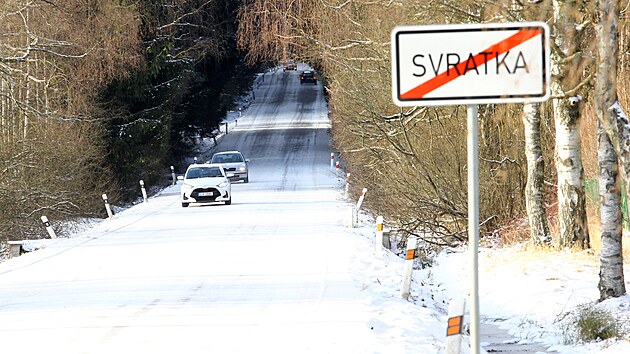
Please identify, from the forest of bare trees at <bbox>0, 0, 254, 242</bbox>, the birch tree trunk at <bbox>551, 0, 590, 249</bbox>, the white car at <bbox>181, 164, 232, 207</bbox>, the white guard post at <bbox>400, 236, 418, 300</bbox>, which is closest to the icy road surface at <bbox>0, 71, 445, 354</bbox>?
the white guard post at <bbox>400, 236, 418, 300</bbox>

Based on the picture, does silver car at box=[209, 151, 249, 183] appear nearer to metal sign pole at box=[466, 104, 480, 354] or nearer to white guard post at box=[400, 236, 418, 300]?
white guard post at box=[400, 236, 418, 300]

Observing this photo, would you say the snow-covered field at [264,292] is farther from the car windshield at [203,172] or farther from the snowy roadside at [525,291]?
the car windshield at [203,172]

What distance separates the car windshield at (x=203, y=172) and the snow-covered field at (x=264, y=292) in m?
6.70

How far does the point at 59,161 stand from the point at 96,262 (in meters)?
13.5

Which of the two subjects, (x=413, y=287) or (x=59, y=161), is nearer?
(x=413, y=287)

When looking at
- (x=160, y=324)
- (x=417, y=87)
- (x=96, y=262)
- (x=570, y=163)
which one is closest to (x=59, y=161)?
(x=96, y=262)

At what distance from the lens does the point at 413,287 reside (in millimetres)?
16703

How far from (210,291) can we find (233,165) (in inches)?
1279

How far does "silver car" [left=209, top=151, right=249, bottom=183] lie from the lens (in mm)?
47531

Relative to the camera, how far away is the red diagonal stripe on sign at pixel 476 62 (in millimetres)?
6367

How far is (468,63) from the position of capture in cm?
638

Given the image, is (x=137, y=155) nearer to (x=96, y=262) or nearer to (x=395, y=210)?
(x=395, y=210)

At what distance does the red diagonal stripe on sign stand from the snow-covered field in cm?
462

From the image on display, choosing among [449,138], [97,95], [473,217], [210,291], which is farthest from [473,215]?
[97,95]
